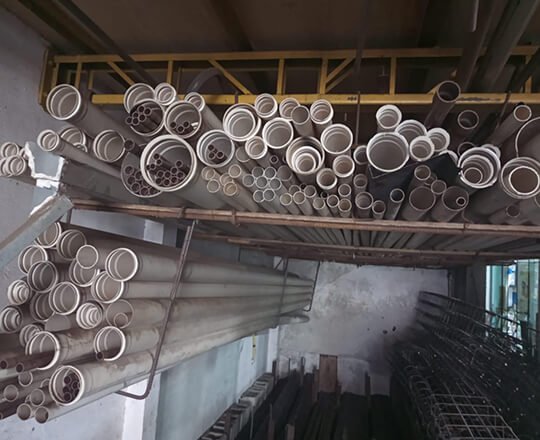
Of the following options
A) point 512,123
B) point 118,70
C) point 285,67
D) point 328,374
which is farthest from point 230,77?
point 328,374

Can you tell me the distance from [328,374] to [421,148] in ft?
19.7

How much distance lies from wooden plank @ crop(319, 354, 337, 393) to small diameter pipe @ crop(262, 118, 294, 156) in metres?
5.88

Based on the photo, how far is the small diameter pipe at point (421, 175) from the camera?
1.12 m

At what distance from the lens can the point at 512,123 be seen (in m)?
1.17

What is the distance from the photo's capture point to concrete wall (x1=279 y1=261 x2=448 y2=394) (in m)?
6.33

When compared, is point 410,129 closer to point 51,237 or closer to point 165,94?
point 165,94

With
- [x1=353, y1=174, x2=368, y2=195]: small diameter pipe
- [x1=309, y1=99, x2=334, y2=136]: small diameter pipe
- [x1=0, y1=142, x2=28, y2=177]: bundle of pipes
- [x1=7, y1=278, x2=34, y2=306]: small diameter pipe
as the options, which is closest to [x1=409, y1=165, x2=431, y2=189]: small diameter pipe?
[x1=353, y1=174, x2=368, y2=195]: small diameter pipe

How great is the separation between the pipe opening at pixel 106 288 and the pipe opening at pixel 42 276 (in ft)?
0.59

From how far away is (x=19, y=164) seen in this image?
1.16 m

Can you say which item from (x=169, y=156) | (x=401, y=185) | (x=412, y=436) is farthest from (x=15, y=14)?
(x=412, y=436)

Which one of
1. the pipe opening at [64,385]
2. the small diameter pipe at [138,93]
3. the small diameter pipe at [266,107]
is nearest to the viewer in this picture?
the pipe opening at [64,385]

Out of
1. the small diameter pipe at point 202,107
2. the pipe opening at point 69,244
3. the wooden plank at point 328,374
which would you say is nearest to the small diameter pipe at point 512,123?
the small diameter pipe at point 202,107

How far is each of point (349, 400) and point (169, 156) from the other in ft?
18.6

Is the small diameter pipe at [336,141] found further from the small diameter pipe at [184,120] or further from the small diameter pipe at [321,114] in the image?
the small diameter pipe at [184,120]
